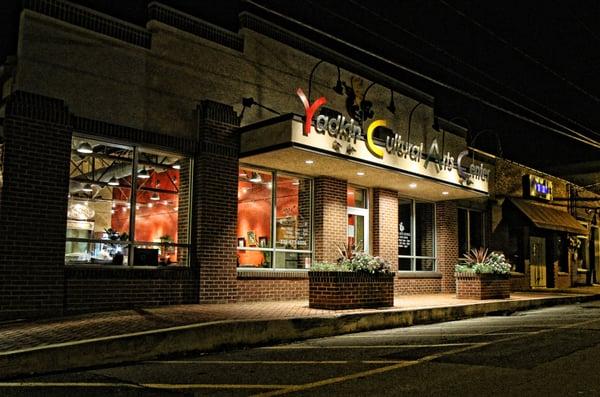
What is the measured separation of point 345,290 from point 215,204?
391 cm

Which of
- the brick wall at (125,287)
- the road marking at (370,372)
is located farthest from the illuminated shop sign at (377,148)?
the road marking at (370,372)

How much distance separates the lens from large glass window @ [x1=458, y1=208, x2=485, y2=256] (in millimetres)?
24094

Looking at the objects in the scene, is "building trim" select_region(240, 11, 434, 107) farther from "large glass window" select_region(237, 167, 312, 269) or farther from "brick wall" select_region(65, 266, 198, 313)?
"brick wall" select_region(65, 266, 198, 313)

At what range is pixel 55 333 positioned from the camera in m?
9.07

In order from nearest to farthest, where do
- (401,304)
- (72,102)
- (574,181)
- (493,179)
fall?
(72,102), (401,304), (493,179), (574,181)

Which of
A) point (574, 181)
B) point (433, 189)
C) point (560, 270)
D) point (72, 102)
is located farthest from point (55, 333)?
point (574, 181)

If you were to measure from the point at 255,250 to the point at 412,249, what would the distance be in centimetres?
750

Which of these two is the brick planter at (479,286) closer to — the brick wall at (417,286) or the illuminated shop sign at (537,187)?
the brick wall at (417,286)

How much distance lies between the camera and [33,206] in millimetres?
11555

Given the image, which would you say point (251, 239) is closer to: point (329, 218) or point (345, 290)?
point (329, 218)

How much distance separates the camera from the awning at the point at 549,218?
25.2 metres

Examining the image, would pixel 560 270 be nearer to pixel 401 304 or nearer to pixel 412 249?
pixel 412 249

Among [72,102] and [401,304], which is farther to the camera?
[401,304]

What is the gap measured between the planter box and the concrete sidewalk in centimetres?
Answer: 42
